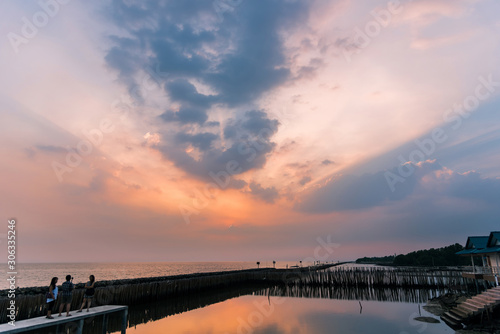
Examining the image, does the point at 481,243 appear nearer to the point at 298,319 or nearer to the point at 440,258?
the point at 298,319

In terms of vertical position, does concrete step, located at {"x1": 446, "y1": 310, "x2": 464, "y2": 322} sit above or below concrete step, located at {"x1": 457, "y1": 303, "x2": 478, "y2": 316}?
below

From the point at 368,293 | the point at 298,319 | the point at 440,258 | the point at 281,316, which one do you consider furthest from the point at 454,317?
the point at 440,258

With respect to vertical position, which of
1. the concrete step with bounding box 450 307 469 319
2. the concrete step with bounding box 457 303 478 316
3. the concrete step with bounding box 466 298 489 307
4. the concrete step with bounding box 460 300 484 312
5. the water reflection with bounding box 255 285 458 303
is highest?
the concrete step with bounding box 466 298 489 307

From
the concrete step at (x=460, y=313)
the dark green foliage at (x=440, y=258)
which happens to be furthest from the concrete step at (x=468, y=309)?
the dark green foliage at (x=440, y=258)

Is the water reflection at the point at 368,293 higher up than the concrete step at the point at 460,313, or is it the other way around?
the concrete step at the point at 460,313

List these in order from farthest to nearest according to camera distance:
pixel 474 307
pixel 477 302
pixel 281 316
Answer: pixel 281 316
pixel 477 302
pixel 474 307

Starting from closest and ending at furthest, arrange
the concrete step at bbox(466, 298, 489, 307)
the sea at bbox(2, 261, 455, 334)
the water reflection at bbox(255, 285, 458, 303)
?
the sea at bbox(2, 261, 455, 334), the concrete step at bbox(466, 298, 489, 307), the water reflection at bbox(255, 285, 458, 303)

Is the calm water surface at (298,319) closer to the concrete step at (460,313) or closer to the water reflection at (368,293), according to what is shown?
the concrete step at (460,313)

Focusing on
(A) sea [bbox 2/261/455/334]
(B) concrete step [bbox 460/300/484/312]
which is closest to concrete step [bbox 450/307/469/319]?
(B) concrete step [bbox 460/300/484/312]

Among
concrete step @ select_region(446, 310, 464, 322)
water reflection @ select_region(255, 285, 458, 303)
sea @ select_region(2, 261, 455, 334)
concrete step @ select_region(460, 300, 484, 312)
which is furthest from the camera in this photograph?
water reflection @ select_region(255, 285, 458, 303)

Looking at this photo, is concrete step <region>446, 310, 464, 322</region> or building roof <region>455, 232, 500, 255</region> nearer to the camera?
concrete step <region>446, 310, 464, 322</region>

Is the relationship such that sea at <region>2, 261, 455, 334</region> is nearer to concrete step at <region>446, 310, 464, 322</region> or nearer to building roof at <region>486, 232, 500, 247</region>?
concrete step at <region>446, 310, 464, 322</region>

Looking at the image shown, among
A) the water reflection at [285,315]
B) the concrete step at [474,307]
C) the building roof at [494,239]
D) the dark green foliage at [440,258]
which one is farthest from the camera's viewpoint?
the dark green foliage at [440,258]

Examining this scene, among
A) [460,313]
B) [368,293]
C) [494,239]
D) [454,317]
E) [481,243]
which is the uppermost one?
[494,239]
